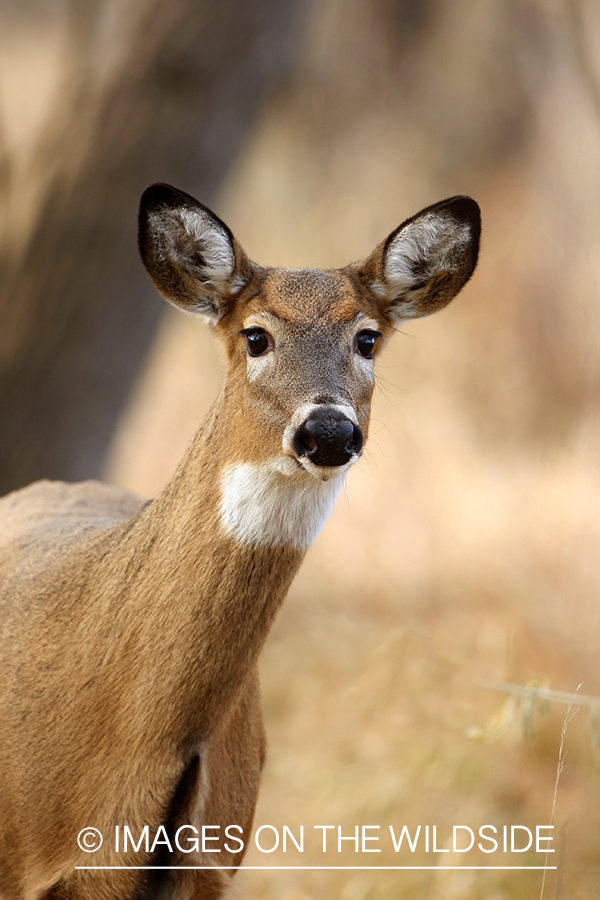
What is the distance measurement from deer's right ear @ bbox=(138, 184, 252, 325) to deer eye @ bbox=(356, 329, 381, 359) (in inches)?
18.1

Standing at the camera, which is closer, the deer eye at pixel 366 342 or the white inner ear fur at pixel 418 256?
the deer eye at pixel 366 342

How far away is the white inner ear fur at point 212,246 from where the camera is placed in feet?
11.7

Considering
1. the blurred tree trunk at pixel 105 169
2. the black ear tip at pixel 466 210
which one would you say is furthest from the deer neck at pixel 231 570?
the blurred tree trunk at pixel 105 169

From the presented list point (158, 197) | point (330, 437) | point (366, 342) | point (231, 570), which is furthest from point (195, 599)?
point (158, 197)

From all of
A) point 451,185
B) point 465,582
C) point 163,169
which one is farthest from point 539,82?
point 465,582

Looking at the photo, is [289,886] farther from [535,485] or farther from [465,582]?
[535,485]

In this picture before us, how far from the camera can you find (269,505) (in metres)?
3.27

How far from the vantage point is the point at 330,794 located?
688cm

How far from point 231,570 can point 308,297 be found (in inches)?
36.5

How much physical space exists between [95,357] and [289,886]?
3.87 metres

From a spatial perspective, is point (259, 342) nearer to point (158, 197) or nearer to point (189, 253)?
point (189, 253)

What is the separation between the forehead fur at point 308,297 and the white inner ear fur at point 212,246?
139mm

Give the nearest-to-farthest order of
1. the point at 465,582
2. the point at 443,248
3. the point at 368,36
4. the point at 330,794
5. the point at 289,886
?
the point at 443,248
the point at 289,886
the point at 330,794
the point at 465,582
the point at 368,36

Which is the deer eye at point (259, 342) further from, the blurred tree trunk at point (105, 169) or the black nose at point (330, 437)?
the blurred tree trunk at point (105, 169)
